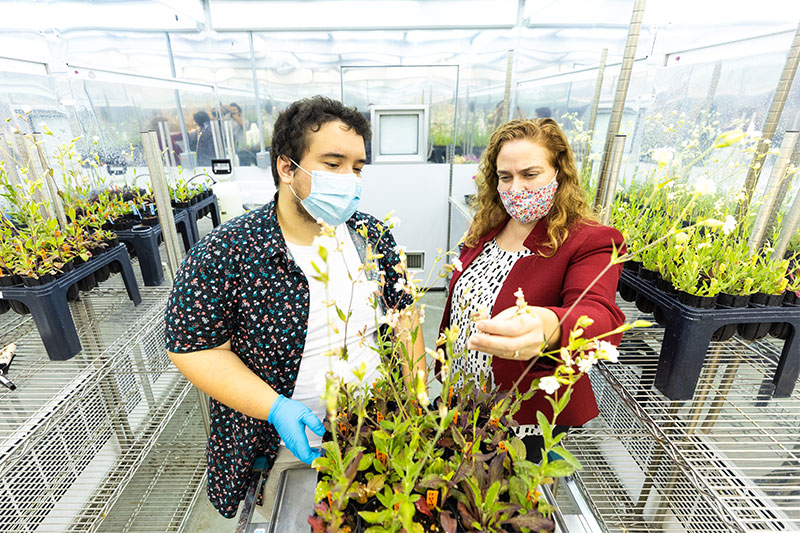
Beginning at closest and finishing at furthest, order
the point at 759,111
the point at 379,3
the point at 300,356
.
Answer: the point at 300,356 < the point at 759,111 < the point at 379,3

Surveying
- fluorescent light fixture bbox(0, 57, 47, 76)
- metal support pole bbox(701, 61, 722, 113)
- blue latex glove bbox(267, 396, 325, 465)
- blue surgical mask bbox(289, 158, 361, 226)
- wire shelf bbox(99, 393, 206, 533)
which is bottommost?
wire shelf bbox(99, 393, 206, 533)

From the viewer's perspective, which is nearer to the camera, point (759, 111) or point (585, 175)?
point (759, 111)

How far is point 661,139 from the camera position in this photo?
1808 millimetres

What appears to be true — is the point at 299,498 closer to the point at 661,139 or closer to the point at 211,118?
the point at 661,139

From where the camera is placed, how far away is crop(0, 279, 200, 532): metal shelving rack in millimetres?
1057

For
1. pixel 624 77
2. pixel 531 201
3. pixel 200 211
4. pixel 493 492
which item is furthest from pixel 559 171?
pixel 200 211

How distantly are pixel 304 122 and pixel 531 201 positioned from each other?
2.03ft

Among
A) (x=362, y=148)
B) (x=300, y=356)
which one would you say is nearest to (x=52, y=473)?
(x=300, y=356)

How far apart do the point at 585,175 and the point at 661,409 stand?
4.09 ft

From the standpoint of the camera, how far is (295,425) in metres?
0.79

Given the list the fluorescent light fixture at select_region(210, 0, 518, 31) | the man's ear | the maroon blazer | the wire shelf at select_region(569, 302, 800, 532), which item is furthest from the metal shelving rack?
the fluorescent light fixture at select_region(210, 0, 518, 31)

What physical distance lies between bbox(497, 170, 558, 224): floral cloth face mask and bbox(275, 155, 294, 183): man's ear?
57 cm

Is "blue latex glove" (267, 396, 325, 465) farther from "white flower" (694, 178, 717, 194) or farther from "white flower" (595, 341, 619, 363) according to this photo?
"white flower" (694, 178, 717, 194)

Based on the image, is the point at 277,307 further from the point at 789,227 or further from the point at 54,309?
the point at 789,227
